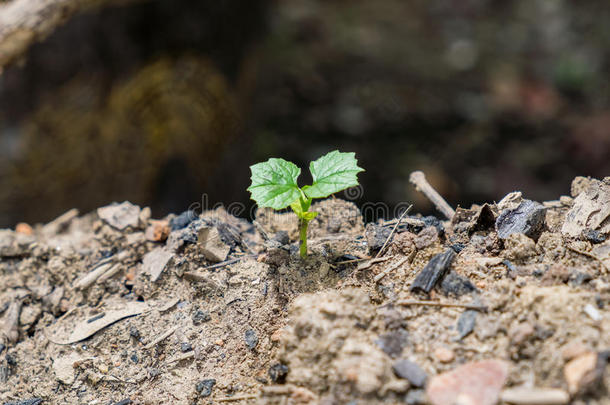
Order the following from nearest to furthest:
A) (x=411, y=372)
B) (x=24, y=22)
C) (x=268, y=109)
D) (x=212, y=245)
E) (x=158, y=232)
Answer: (x=411, y=372), (x=212, y=245), (x=158, y=232), (x=24, y=22), (x=268, y=109)

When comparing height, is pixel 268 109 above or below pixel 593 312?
above

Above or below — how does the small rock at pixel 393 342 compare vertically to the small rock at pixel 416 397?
above

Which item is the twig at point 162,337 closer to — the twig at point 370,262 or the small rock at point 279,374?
the small rock at point 279,374

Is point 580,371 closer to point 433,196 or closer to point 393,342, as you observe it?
point 393,342

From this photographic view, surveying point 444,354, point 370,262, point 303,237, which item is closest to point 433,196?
point 370,262

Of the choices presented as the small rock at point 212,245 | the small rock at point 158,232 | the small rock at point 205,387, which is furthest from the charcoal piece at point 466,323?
the small rock at point 158,232

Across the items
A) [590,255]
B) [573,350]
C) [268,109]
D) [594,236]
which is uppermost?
[268,109]

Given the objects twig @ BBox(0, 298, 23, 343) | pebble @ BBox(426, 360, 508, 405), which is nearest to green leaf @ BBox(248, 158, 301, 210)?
pebble @ BBox(426, 360, 508, 405)
